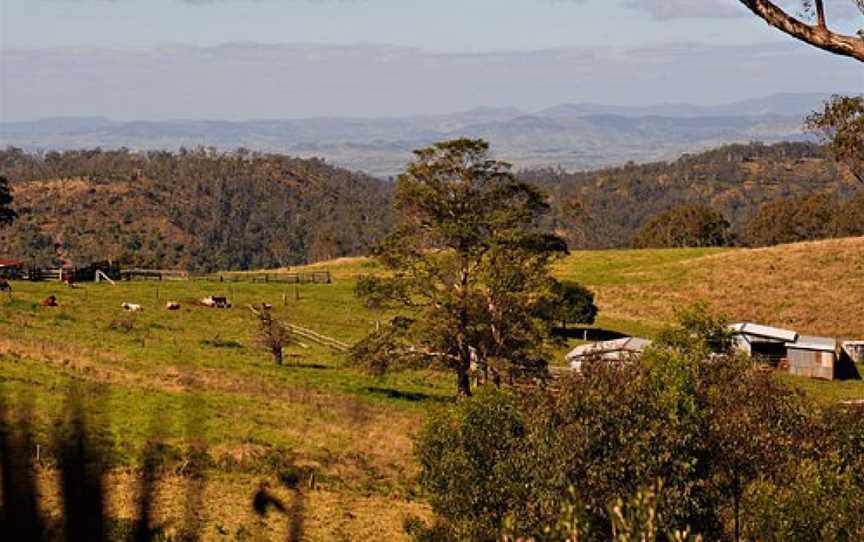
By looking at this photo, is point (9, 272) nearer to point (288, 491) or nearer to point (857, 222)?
point (288, 491)

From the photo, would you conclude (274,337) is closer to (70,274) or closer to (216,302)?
(216,302)

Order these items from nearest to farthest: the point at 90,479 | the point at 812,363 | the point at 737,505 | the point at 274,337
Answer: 1. the point at 737,505
2. the point at 90,479
3. the point at 274,337
4. the point at 812,363

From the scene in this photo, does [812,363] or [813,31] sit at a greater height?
[813,31]

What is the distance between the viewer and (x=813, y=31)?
50.1 feet

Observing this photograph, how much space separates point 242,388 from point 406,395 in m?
8.07

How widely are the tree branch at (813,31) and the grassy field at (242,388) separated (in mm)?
18354

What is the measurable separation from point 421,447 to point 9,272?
201ft

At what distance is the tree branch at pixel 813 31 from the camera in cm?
1467

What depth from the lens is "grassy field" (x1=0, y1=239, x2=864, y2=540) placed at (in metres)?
29.3

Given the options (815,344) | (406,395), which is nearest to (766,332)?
(815,344)

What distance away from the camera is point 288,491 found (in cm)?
2964

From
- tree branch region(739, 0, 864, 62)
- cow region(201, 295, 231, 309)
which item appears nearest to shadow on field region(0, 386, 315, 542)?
tree branch region(739, 0, 864, 62)

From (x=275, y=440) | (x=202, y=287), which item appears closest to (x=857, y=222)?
(x=202, y=287)

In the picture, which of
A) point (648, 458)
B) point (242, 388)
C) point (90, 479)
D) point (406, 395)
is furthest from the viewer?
point (406, 395)
